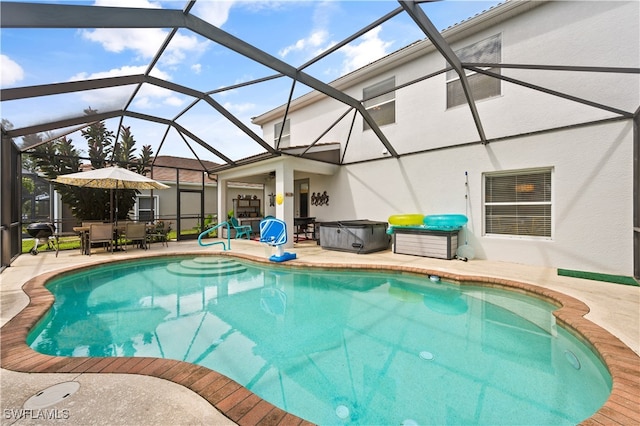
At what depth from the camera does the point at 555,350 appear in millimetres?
3260

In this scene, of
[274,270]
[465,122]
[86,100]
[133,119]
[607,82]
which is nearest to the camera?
[607,82]

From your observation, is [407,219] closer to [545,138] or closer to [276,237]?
[545,138]

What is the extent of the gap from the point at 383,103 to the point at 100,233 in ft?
36.1

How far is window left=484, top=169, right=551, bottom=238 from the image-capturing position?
22.4 ft

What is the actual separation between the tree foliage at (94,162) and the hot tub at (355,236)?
7.85 metres

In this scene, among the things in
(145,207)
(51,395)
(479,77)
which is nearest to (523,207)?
(479,77)

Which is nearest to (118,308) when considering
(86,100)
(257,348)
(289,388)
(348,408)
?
(257,348)

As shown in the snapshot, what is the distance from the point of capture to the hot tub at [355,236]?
878 cm

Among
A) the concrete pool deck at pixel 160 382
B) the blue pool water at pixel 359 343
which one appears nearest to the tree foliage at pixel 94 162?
the blue pool water at pixel 359 343

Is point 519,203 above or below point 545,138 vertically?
below

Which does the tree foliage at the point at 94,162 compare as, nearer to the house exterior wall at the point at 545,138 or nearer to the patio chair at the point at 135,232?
the patio chair at the point at 135,232

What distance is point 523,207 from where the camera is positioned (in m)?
7.18

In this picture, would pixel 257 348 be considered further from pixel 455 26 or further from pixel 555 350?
pixel 455 26

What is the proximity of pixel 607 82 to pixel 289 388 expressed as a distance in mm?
8751
